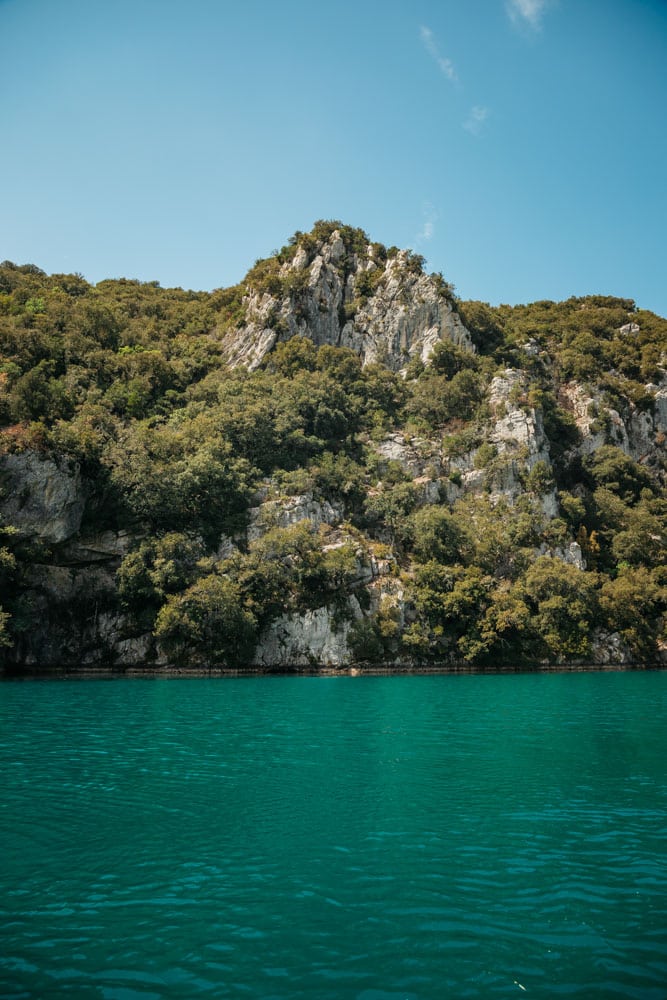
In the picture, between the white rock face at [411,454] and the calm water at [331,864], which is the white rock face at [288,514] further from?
the calm water at [331,864]

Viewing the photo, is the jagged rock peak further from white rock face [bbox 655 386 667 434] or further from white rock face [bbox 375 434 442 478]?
white rock face [bbox 655 386 667 434]

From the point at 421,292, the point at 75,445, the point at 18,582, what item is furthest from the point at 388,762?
the point at 421,292

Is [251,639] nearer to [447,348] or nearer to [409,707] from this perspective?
[409,707]

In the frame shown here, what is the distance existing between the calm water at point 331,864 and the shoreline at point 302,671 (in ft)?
108

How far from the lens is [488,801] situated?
14.7 m

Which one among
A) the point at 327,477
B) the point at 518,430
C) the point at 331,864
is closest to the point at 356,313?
the point at 518,430

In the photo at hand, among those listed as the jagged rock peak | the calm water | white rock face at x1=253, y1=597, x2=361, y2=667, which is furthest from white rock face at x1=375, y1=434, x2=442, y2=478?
the calm water

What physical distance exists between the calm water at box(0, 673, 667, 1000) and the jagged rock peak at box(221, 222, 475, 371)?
8486cm

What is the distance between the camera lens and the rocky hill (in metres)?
57.9

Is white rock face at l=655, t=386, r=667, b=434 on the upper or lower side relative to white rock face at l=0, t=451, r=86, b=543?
upper

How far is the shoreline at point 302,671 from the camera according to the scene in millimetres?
54375

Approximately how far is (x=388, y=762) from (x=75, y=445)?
5115 cm

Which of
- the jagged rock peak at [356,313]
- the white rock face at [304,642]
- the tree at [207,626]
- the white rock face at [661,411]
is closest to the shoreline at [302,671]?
the white rock face at [304,642]

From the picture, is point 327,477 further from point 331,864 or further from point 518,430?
point 331,864
